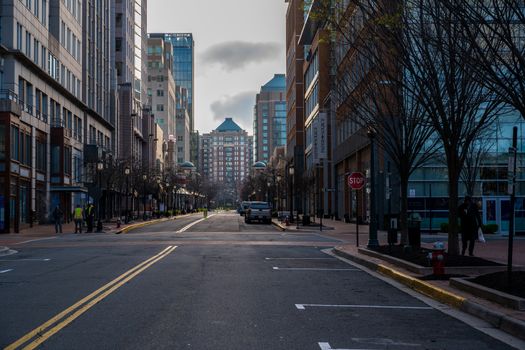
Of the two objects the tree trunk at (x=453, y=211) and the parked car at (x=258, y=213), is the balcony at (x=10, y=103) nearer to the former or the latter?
the parked car at (x=258, y=213)

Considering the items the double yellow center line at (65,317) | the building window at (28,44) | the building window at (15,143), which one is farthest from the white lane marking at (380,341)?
the building window at (28,44)

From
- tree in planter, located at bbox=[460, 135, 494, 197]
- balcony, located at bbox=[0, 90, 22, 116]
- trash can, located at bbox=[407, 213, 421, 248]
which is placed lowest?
trash can, located at bbox=[407, 213, 421, 248]

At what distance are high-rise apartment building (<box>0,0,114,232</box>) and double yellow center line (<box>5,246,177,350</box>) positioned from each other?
2786cm

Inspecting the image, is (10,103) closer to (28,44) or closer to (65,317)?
(28,44)

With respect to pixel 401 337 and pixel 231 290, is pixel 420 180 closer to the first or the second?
pixel 231 290

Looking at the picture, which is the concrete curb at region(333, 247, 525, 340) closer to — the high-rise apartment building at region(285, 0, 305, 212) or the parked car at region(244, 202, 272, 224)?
the parked car at region(244, 202, 272, 224)

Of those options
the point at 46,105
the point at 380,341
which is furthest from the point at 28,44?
the point at 380,341

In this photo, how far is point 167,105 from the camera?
5945 inches

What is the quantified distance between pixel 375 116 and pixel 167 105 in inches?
5236

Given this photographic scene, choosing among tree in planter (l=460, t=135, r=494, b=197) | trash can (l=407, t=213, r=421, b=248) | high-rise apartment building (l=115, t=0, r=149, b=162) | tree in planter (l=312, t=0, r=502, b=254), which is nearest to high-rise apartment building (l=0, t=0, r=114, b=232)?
high-rise apartment building (l=115, t=0, r=149, b=162)

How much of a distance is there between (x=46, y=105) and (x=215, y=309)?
46.7 metres

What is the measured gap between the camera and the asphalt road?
8.39 meters

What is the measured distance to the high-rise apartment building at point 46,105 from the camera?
1711 inches

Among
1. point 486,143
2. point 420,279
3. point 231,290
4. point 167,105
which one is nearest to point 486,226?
point 486,143
